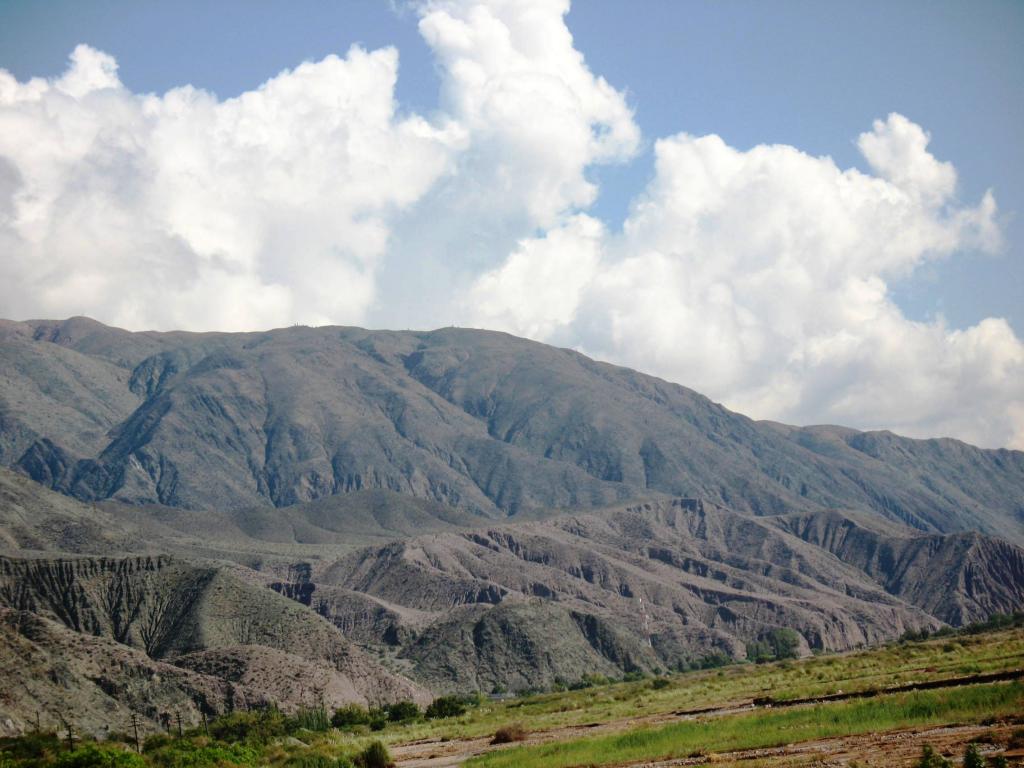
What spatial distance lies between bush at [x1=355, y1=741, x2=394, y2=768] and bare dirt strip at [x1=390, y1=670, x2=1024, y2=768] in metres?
0.80

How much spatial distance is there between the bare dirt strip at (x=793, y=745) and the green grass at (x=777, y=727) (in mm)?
1242

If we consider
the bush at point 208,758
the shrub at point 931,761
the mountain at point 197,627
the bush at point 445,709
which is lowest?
the bush at point 445,709

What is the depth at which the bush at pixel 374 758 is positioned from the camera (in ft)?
147

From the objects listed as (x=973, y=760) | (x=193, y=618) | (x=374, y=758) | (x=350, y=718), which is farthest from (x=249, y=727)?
(x=973, y=760)

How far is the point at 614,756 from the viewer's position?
3722 cm

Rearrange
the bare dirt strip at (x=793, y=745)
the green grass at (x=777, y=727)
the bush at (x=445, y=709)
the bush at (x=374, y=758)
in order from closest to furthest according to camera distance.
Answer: the bare dirt strip at (x=793, y=745) → the green grass at (x=777, y=727) → the bush at (x=374, y=758) → the bush at (x=445, y=709)

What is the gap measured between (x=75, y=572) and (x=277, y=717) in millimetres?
66303

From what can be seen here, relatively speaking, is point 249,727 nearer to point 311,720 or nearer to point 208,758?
point 311,720

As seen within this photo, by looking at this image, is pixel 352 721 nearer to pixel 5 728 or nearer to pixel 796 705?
pixel 5 728

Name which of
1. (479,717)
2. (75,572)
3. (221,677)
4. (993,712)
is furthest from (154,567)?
(993,712)

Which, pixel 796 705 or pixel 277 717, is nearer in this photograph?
pixel 796 705

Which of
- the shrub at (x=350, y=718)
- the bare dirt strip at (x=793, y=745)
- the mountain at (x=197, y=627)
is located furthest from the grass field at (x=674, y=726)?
the mountain at (x=197, y=627)

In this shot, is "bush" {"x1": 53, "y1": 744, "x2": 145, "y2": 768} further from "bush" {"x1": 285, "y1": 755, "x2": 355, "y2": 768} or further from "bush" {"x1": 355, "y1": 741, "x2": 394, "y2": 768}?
"bush" {"x1": 355, "y1": 741, "x2": 394, "y2": 768}

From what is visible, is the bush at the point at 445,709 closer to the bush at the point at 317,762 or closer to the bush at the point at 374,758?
the bush at the point at 374,758
